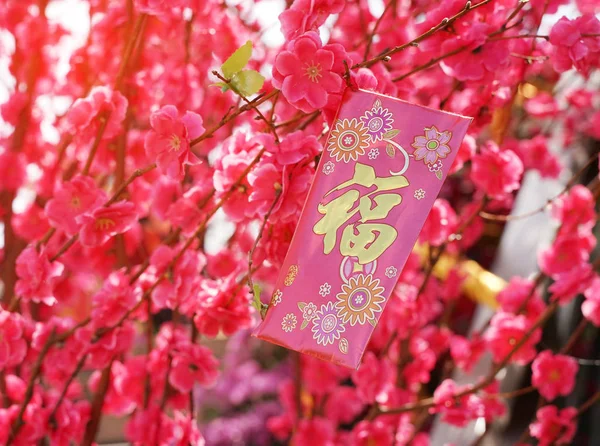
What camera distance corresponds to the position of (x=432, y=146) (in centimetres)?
83

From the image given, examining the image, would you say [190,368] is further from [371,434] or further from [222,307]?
[371,434]

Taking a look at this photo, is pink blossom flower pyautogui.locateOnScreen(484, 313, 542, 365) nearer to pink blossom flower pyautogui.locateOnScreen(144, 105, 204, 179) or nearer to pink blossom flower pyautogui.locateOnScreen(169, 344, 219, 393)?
pink blossom flower pyautogui.locateOnScreen(169, 344, 219, 393)

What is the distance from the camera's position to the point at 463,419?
4.66 ft

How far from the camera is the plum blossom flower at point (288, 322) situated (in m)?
0.84

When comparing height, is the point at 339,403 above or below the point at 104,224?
below

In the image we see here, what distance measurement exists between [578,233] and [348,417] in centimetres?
92

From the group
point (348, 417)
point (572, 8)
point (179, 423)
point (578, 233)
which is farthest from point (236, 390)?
point (572, 8)

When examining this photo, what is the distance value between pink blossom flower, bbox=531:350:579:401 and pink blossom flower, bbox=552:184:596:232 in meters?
0.33

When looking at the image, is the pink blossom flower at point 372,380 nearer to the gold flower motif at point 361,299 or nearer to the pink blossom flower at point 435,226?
the pink blossom flower at point 435,226

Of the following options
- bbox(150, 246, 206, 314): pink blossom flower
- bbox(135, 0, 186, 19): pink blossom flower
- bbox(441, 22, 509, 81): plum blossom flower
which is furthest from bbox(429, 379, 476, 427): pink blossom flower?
bbox(135, 0, 186, 19): pink blossom flower

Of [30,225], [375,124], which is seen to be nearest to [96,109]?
[375,124]

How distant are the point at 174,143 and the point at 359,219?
303 millimetres

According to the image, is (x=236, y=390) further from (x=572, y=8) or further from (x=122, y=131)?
(x=572, y=8)

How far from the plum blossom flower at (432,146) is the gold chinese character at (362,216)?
4 centimetres
